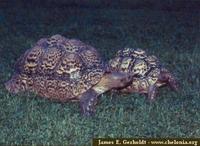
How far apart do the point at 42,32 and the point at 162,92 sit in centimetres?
307

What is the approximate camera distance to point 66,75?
468cm

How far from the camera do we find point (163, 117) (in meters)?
4.37

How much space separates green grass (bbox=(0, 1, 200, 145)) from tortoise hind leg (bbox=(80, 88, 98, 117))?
6 centimetres

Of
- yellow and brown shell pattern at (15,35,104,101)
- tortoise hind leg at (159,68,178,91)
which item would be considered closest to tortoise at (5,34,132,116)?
yellow and brown shell pattern at (15,35,104,101)

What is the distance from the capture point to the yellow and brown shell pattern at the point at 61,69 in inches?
182

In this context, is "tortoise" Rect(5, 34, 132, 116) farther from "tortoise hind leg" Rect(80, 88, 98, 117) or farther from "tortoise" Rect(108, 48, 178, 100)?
"tortoise" Rect(108, 48, 178, 100)

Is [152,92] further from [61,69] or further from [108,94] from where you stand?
[61,69]

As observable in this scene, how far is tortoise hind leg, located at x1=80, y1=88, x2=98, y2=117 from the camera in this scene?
4414 mm

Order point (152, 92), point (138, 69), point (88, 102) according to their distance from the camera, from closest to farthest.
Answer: point (88, 102)
point (152, 92)
point (138, 69)

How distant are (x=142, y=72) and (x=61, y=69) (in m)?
0.76

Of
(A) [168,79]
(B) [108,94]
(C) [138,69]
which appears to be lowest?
(B) [108,94]

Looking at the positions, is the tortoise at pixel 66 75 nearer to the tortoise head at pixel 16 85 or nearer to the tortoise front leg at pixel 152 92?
the tortoise head at pixel 16 85

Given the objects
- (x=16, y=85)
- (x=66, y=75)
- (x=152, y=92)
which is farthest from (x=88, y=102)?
(x=16, y=85)

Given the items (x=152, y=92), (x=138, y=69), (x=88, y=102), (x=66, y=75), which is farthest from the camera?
(x=138, y=69)
